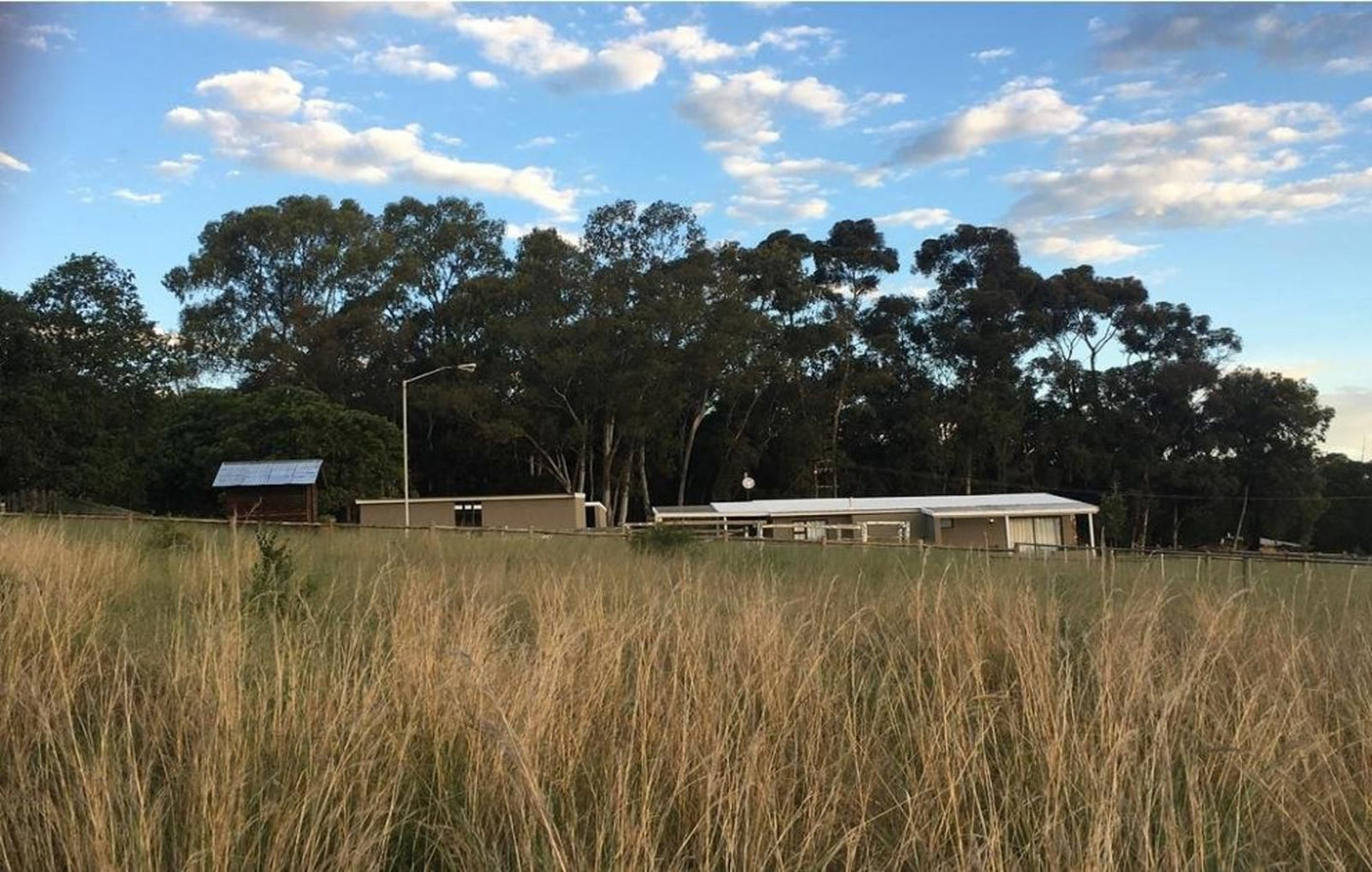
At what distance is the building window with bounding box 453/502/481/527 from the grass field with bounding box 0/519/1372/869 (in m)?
47.4

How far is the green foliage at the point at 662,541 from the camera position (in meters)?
18.0

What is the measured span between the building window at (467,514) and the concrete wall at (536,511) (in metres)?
0.36

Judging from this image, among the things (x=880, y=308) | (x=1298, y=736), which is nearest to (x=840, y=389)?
(x=880, y=308)

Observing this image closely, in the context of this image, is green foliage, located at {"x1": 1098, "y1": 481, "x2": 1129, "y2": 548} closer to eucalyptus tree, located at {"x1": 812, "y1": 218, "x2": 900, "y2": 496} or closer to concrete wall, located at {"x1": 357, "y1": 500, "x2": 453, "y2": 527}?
eucalyptus tree, located at {"x1": 812, "y1": 218, "x2": 900, "y2": 496}

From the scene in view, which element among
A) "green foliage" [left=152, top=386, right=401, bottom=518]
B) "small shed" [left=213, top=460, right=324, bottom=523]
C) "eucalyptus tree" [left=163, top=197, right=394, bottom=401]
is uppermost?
"eucalyptus tree" [left=163, top=197, right=394, bottom=401]

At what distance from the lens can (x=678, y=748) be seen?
143 inches

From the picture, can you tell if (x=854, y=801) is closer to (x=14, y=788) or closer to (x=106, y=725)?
(x=106, y=725)

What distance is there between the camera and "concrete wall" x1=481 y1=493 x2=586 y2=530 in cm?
5219

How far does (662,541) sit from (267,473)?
3144 centimetres

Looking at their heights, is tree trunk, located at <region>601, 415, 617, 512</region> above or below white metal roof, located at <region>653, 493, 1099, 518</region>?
above

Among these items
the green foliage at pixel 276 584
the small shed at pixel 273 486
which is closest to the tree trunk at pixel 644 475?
the small shed at pixel 273 486

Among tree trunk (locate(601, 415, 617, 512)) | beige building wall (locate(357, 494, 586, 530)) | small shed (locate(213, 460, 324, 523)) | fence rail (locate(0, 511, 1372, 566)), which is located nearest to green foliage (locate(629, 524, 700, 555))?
fence rail (locate(0, 511, 1372, 566))

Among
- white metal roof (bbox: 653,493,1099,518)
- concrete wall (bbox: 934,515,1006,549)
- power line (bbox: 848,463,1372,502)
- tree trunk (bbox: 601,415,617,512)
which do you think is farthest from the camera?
power line (bbox: 848,463,1372,502)

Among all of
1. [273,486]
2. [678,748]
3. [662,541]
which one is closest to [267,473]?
[273,486]
